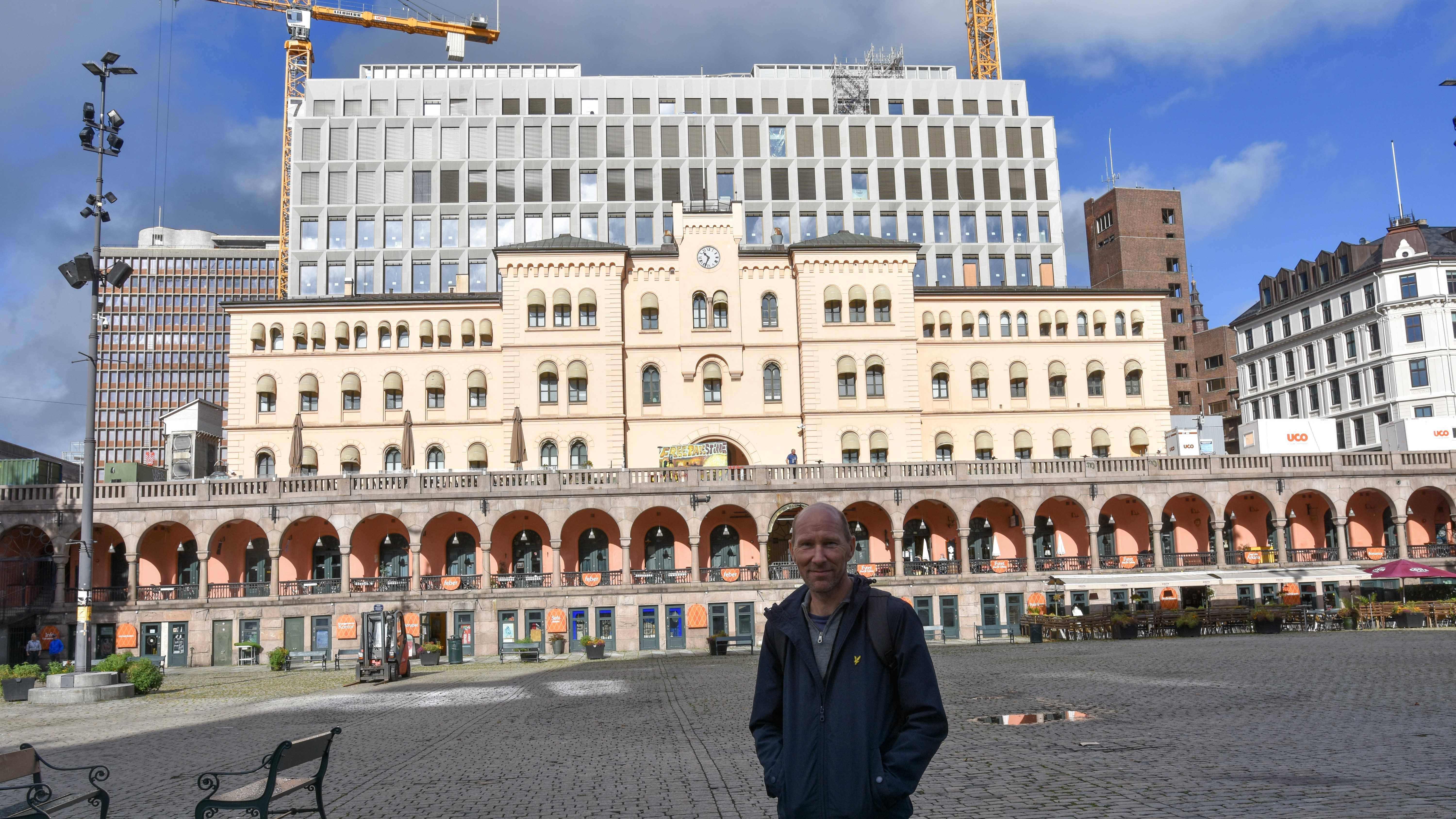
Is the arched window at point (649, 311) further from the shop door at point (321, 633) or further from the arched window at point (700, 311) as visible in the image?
the shop door at point (321, 633)

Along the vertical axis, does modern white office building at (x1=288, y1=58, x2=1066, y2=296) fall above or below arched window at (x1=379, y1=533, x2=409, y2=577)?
above

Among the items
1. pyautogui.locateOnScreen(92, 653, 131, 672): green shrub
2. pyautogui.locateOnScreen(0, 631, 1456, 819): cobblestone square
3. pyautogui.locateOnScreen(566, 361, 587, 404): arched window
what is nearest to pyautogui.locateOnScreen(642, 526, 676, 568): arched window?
pyautogui.locateOnScreen(566, 361, 587, 404): arched window

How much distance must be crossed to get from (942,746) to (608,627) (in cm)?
3599

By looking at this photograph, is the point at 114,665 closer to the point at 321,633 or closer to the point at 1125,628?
the point at 321,633

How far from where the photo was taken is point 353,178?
86.3 m

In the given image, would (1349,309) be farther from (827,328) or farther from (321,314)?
(321,314)

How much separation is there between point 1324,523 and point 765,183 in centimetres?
4582

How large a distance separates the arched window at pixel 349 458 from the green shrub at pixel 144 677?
94.6 feet

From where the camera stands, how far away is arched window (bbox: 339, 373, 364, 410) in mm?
61312

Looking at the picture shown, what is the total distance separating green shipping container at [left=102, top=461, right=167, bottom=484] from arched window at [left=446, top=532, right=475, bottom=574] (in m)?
13.8

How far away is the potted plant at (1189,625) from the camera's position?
42969 millimetres

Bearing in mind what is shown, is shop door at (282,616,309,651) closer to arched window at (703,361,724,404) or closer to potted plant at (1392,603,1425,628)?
arched window at (703,361,724,404)

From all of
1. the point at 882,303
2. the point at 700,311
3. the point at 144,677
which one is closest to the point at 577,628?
the point at 700,311

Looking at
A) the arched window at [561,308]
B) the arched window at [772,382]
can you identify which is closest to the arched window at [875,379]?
the arched window at [772,382]
